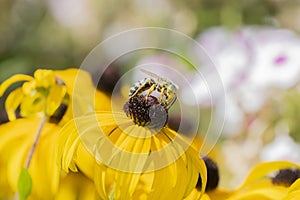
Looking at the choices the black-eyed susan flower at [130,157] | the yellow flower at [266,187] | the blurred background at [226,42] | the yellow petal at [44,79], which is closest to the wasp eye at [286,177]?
the yellow flower at [266,187]

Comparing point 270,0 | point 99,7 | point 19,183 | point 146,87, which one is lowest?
point 19,183

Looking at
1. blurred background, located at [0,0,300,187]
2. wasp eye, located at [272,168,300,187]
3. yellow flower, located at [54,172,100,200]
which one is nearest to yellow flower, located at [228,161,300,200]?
wasp eye, located at [272,168,300,187]

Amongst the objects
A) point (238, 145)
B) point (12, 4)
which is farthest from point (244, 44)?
point (12, 4)

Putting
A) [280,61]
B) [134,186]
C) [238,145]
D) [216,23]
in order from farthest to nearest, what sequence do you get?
[216,23], [280,61], [238,145], [134,186]

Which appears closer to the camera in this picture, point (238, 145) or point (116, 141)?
point (116, 141)

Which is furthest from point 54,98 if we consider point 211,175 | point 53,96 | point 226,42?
point 226,42

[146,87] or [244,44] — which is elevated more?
[244,44]

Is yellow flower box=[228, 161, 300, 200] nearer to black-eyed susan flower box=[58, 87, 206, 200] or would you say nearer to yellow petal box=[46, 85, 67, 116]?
black-eyed susan flower box=[58, 87, 206, 200]

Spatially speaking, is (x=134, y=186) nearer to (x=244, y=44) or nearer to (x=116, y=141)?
(x=116, y=141)
